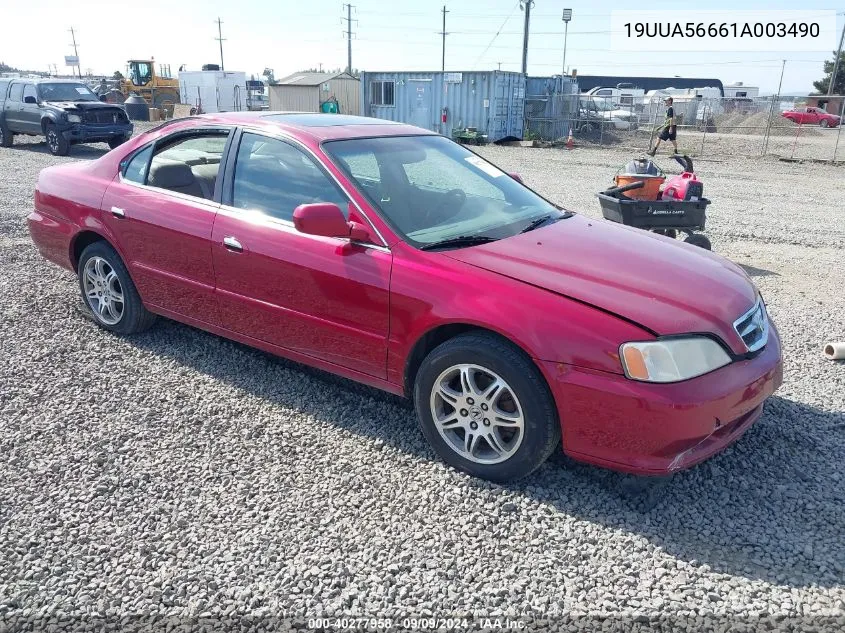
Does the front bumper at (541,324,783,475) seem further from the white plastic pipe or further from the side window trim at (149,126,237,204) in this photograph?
the side window trim at (149,126,237,204)

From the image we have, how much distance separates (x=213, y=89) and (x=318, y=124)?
3672cm

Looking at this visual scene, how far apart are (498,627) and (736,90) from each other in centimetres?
6051

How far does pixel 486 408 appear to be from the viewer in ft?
10.5

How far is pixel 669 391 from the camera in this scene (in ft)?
9.18

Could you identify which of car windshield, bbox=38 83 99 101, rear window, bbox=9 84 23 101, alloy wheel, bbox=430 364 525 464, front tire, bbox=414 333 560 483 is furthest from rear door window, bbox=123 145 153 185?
rear window, bbox=9 84 23 101

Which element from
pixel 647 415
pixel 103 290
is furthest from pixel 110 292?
pixel 647 415

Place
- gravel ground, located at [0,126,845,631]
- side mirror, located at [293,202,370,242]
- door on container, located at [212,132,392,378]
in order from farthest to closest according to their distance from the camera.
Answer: door on container, located at [212,132,392,378], side mirror, located at [293,202,370,242], gravel ground, located at [0,126,845,631]

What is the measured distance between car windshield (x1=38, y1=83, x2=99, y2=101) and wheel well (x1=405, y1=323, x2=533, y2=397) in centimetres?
1788

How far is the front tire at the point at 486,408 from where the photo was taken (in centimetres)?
303

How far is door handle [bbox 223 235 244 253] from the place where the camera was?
3959 mm

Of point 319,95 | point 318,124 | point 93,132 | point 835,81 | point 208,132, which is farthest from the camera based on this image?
point 835,81

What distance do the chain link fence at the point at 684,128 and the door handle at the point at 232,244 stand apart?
63.5 ft

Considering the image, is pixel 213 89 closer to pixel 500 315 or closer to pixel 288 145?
pixel 288 145

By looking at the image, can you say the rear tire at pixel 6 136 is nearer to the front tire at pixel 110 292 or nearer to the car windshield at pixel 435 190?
the front tire at pixel 110 292
